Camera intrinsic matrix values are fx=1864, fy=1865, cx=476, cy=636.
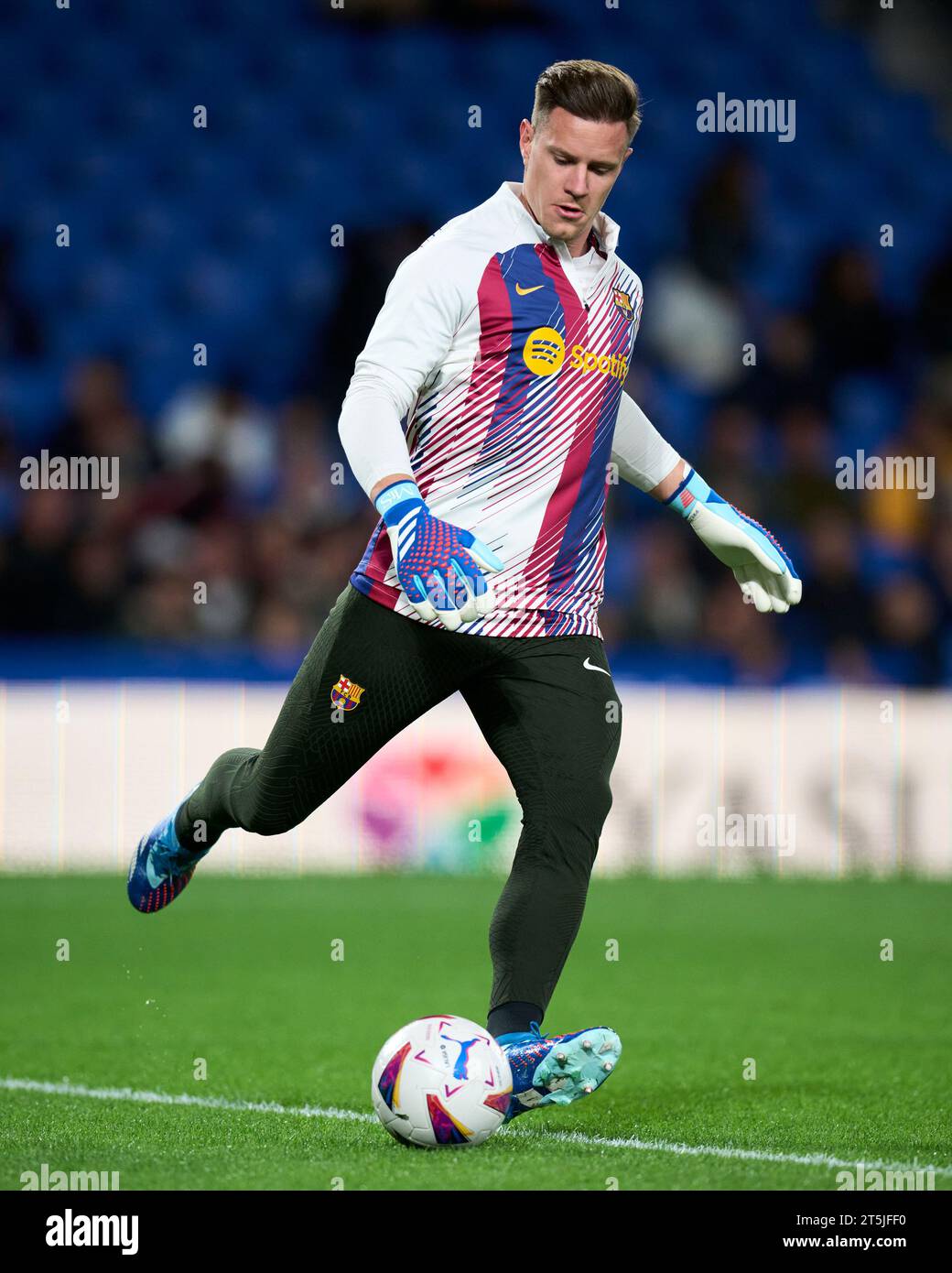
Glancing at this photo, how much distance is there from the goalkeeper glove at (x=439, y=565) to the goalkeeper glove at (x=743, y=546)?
1.07 meters

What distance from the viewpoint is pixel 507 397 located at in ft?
13.2

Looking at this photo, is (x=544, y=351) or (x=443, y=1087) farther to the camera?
(x=544, y=351)

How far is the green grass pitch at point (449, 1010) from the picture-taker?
12.1 feet

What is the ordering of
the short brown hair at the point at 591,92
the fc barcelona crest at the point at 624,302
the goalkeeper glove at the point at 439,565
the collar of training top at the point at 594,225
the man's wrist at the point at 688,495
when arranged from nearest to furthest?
the goalkeeper glove at the point at 439,565
the short brown hair at the point at 591,92
the collar of training top at the point at 594,225
the fc barcelona crest at the point at 624,302
the man's wrist at the point at 688,495

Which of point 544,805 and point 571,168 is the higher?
point 571,168

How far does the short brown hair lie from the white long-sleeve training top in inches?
9.6

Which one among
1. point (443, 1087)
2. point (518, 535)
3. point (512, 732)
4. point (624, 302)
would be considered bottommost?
point (443, 1087)

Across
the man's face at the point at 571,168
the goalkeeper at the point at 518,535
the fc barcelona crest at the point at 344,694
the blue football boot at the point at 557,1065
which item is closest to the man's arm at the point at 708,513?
the goalkeeper at the point at 518,535

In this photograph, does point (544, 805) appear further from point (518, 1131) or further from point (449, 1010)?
point (449, 1010)

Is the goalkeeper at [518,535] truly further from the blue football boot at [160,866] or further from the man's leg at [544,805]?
the blue football boot at [160,866]

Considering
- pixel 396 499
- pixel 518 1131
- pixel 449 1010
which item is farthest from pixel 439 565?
pixel 449 1010

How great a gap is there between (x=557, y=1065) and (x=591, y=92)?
6.66 feet

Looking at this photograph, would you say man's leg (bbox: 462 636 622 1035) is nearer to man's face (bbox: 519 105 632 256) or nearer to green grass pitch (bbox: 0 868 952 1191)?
green grass pitch (bbox: 0 868 952 1191)
